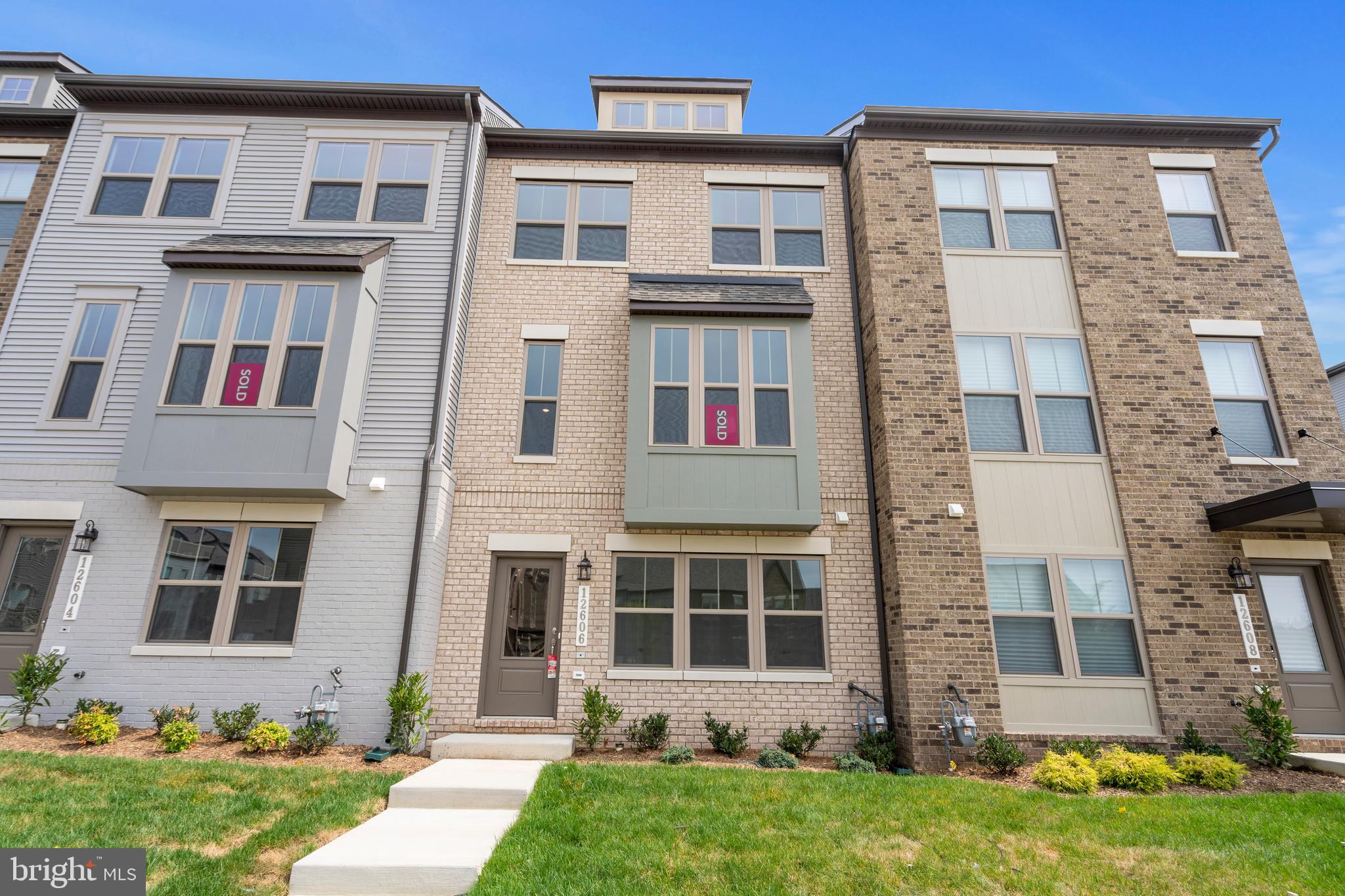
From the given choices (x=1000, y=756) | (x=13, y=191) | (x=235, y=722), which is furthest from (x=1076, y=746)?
(x=13, y=191)

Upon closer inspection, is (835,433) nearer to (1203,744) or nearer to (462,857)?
(1203,744)

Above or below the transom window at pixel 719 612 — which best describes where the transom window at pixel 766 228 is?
above

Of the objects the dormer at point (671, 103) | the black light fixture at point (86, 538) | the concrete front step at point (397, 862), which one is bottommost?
the concrete front step at point (397, 862)

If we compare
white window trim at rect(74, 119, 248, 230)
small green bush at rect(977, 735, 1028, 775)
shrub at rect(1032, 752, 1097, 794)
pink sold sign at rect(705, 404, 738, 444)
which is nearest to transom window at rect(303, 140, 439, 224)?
white window trim at rect(74, 119, 248, 230)

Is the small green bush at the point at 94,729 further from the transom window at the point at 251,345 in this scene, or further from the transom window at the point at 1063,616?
the transom window at the point at 1063,616

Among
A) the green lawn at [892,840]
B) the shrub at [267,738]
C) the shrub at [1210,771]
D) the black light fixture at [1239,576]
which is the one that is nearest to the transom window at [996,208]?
the black light fixture at [1239,576]

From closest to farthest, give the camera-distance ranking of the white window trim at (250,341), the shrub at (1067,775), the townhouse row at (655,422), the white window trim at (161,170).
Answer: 1. the shrub at (1067,775)
2. the townhouse row at (655,422)
3. the white window trim at (250,341)
4. the white window trim at (161,170)

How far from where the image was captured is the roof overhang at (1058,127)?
10.8 metres

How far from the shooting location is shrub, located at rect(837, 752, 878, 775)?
7.68 metres

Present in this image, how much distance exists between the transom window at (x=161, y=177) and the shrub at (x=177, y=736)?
7.61 m

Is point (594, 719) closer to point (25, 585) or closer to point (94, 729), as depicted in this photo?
point (94, 729)

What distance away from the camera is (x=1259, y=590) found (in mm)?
8930

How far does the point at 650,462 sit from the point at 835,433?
9.56 feet

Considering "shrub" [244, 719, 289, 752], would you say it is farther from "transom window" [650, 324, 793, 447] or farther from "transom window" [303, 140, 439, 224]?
"transom window" [303, 140, 439, 224]
